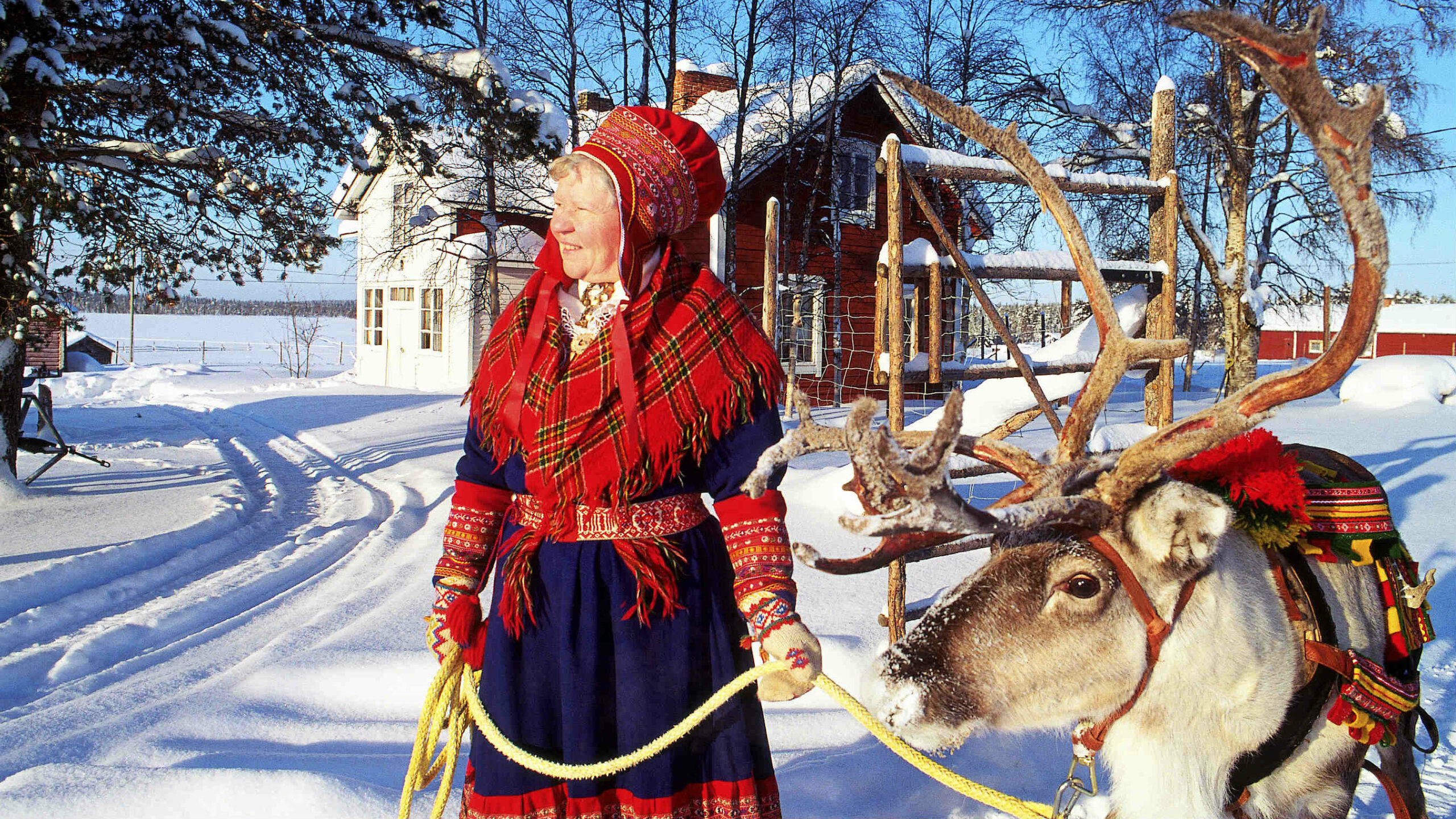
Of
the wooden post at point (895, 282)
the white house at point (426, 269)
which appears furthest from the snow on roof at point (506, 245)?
the wooden post at point (895, 282)

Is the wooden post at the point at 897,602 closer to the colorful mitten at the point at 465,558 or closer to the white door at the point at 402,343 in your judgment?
the colorful mitten at the point at 465,558

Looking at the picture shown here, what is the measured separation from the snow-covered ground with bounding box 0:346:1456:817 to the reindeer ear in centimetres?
135

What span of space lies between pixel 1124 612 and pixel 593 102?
15212mm

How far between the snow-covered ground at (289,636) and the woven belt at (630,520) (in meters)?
1.15

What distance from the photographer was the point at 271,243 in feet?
26.7

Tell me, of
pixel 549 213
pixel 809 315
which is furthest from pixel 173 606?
pixel 549 213

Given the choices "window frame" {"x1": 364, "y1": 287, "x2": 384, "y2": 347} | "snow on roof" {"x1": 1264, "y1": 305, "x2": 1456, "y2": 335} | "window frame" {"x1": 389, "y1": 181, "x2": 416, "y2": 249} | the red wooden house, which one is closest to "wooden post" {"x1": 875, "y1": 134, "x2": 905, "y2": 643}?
the red wooden house

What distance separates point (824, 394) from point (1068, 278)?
38.2 ft

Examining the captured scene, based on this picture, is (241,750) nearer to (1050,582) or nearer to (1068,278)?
(1050,582)

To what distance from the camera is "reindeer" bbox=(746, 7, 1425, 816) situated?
1526 mm

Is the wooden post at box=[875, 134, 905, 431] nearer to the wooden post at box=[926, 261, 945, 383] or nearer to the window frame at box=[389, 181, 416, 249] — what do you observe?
the wooden post at box=[926, 261, 945, 383]

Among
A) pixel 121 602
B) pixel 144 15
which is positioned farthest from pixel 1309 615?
pixel 144 15

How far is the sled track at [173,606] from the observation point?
3441mm

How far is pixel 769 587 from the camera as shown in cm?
167
